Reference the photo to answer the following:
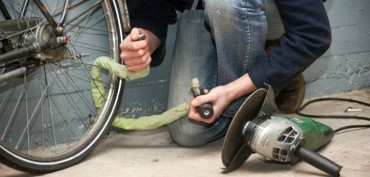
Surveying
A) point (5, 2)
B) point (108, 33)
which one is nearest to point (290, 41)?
point (108, 33)

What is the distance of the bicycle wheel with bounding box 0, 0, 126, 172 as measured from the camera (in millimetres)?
1485

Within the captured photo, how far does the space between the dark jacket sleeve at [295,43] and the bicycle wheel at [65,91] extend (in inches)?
19.1

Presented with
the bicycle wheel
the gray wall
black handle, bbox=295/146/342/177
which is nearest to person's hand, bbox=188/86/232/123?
black handle, bbox=295/146/342/177

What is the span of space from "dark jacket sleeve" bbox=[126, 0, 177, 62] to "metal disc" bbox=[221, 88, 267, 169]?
43 cm

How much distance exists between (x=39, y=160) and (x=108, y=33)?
0.45 meters

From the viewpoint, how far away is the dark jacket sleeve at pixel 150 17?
155 centimetres

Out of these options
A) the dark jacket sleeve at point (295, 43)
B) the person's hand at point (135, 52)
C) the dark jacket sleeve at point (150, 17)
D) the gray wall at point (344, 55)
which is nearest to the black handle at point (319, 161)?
the dark jacket sleeve at point (295, 43)

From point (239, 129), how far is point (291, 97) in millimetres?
A: 574

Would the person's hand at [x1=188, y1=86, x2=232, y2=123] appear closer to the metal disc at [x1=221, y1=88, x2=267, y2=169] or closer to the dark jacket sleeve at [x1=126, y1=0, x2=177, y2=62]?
the metal disc at [x1=221, y1=88, x2=267, y2=169]

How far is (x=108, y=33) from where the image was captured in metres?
1.57

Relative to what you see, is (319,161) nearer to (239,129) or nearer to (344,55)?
(239,129)

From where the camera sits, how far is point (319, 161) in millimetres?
1229

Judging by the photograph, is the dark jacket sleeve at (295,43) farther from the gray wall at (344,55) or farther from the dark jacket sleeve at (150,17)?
the gray wall at (344,55)

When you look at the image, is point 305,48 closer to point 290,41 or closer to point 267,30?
point 290,41
